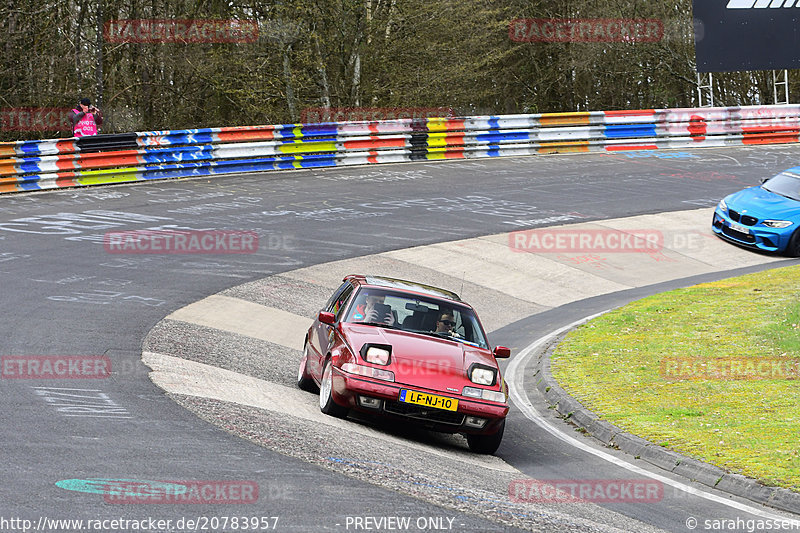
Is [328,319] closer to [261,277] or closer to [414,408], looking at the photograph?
[414,408]

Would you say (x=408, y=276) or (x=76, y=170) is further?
(x=76, y=170)

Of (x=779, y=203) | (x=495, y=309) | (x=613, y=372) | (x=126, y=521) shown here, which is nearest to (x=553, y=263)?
A: (x=495, y=309)

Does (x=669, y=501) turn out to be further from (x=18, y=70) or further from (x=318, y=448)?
(x=18, y=70)

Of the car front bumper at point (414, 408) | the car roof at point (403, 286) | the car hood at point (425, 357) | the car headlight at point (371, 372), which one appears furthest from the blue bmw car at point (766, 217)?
the car headlight at point (371, 372)

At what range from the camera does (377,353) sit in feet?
31.3

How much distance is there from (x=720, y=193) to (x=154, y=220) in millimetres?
14529

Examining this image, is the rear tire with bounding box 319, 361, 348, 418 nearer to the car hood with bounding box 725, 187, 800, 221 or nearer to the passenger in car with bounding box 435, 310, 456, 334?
the passenger in car with bounding box 435, 310, 456, 334

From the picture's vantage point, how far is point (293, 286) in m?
16.9

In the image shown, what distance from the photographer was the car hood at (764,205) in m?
20.7
